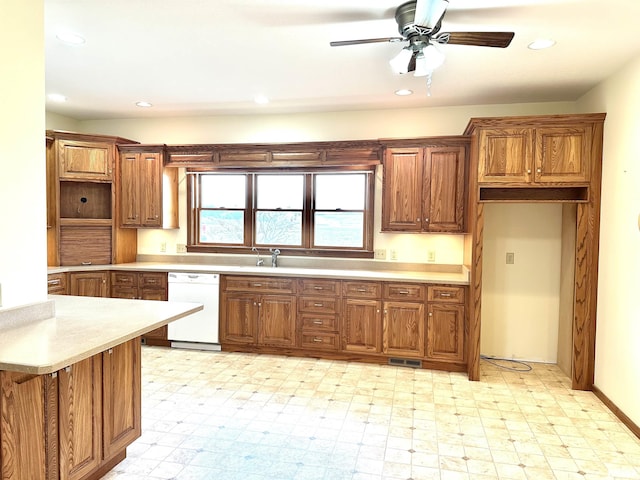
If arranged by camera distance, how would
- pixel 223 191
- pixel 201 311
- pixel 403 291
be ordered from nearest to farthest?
pixel 403 291 < pixel 201 311 < pixel 223 191

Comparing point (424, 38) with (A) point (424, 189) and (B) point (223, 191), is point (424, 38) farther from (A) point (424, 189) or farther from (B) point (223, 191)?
(B) point (223, 191)

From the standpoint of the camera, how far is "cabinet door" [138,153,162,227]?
15.8 feet

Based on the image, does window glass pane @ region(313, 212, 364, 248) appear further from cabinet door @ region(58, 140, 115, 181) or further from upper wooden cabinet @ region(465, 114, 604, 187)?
cabinet door @ region(58, 140, 115, 181)

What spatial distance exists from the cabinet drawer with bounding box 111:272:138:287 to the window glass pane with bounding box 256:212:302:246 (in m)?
1.45

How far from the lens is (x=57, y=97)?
435 cm

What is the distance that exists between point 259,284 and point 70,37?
2680 millimetres

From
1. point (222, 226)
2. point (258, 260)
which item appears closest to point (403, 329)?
point (258, 260)

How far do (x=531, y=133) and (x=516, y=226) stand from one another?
3.51 ft

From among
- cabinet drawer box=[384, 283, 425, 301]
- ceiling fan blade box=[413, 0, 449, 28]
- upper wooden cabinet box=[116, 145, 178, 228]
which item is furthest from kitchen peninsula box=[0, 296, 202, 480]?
upper wooden cabinet box=[116, 145, 178, 228]

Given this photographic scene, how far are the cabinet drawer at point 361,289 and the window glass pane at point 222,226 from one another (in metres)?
1.56

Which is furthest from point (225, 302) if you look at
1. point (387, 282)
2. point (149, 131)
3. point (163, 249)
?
point (149, 131)

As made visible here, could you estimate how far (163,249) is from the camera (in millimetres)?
5238

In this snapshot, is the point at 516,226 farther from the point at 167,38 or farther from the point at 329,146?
the point at 167,38

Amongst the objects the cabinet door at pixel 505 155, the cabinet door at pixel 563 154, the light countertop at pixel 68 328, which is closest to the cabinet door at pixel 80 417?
the light countertop at pixel 68 328
